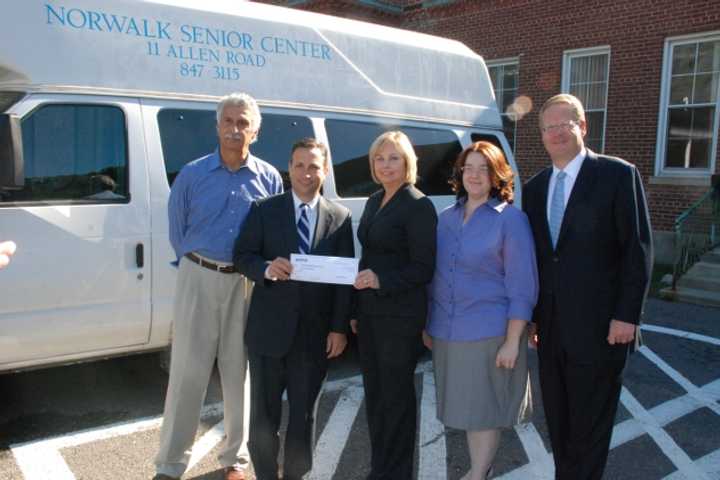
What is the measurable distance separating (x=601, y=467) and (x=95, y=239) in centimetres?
318

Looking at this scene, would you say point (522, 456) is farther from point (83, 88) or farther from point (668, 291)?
point (668, 291)

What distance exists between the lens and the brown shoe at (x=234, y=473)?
3454 mm

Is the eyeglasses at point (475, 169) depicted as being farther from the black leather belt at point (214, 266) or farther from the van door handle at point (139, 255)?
the van door handle at point (139, 255)

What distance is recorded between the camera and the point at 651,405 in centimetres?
479

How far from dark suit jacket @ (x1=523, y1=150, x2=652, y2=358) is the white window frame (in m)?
9.10

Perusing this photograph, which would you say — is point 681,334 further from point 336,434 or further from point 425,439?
point 336,434

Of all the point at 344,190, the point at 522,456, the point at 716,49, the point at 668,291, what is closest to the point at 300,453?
the point at 522,456

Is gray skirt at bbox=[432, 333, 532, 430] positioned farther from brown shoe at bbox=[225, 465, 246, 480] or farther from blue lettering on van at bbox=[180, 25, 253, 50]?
blue lettering on van at bbox=[180, 25, 253, 50]

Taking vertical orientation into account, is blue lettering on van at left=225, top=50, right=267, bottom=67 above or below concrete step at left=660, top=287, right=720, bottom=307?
above

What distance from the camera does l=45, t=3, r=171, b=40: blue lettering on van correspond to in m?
3.82

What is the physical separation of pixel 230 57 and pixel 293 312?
2291 millimetres

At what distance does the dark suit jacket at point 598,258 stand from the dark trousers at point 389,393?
752 mm

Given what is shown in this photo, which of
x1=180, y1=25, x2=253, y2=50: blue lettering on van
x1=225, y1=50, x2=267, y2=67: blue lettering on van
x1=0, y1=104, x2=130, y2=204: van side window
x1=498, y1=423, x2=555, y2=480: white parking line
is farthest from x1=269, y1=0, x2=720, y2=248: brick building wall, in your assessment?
x1=0, y1=104, x2=130, y2=204: van side window

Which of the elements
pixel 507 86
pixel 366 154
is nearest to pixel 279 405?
pixel 366 154
